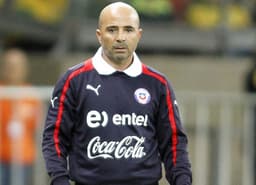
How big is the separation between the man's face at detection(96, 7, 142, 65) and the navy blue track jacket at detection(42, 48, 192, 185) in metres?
0.17

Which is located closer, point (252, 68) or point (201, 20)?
point (252, 68)

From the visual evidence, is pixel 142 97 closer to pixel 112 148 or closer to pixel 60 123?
pixel 112 148

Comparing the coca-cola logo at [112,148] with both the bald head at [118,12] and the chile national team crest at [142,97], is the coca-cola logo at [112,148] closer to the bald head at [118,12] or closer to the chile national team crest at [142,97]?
the chile national team crest at [142,97]

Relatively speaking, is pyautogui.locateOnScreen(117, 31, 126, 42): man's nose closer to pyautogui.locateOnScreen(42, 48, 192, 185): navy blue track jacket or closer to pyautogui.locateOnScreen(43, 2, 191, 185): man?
pyautogui.locateOnScreen(43, 2, 191, 185): man

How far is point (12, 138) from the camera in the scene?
1096 centimetres

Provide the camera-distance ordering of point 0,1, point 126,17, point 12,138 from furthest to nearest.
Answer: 1. point 0,1
2. point 12,138
3. point 126,17

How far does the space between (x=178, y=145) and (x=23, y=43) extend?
7.37 m

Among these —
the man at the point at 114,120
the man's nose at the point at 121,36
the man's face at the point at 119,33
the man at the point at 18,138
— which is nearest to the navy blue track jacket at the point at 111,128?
the man at the point at 114,120

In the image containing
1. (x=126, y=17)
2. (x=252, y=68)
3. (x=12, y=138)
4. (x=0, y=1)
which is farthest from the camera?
(x=0, y=1)

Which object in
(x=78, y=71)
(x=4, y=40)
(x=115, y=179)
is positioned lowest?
(x=115, y=179)

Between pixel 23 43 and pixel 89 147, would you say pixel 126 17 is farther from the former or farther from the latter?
pixel 23 43

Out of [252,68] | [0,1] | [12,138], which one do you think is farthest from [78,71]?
[0,1]

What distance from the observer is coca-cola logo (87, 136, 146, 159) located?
6.51 meters

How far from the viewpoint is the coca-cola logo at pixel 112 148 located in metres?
6.51
